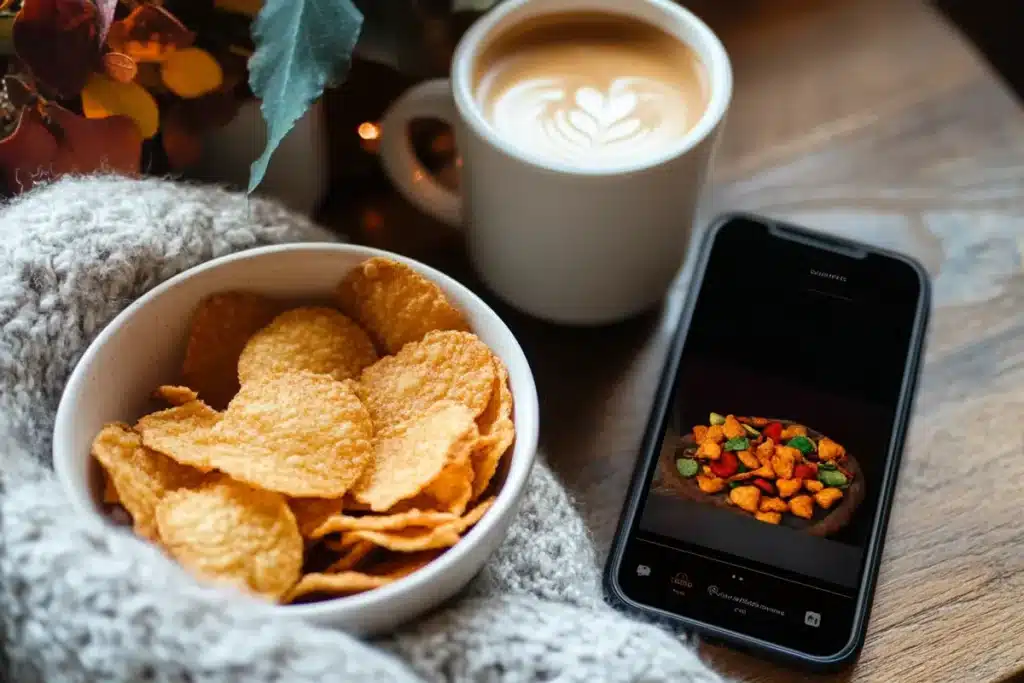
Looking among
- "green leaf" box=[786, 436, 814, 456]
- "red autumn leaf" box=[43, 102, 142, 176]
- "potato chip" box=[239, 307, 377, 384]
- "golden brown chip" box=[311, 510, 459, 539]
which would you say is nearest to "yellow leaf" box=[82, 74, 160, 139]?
"red autumn leaf" box=[43, 102, 142, 176]

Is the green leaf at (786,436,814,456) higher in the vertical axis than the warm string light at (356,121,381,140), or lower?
lower

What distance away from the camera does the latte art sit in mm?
498

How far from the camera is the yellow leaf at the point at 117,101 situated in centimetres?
45

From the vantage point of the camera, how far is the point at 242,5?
475mm

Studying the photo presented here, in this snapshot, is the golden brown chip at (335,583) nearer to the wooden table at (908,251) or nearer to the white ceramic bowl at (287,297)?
the white ceramic bowl at (287,297)

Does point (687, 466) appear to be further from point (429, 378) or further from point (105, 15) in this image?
point (105, 15)

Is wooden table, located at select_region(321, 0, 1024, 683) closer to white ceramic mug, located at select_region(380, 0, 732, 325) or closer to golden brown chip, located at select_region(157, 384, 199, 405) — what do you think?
white ceramic mug, located at select_region(380, 0, 732, 325)

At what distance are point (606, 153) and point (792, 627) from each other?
0.76 feet

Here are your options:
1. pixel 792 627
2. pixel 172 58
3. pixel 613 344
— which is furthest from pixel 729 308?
pixel 172 58

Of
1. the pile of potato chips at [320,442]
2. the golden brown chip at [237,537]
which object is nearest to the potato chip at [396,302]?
the pile of potato chips at [320,442]

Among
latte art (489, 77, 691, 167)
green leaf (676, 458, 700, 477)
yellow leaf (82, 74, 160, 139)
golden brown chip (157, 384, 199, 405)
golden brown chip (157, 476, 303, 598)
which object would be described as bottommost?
green leaf (676, 458, 700, 477)

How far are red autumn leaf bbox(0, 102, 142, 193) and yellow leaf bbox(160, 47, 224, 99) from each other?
0.03m

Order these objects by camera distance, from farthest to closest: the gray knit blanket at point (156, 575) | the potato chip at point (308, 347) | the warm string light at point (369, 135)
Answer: the warm string light at point (369, 135) → the potato chip at point (308, 347) → the gray knit blanket at point (156, 575)

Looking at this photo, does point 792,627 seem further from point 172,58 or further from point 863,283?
point 172,58
